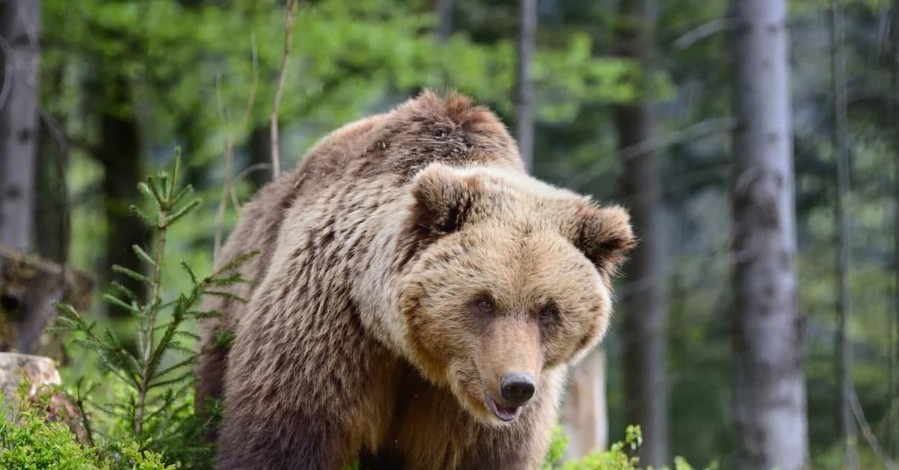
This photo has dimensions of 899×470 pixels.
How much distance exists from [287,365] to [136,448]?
0.78m

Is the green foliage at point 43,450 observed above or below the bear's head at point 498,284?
below

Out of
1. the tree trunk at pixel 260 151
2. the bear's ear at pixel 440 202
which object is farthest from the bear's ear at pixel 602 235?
the tree trunk at pixel 260 151

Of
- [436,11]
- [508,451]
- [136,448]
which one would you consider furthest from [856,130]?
[136,448]

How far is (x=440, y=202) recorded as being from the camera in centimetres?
530

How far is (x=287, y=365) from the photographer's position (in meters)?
5.62

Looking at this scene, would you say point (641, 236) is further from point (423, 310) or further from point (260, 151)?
point (423, 310)

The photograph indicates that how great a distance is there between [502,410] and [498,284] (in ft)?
1.79

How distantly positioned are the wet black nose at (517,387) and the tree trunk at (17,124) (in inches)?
280

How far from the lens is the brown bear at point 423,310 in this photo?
204 inches

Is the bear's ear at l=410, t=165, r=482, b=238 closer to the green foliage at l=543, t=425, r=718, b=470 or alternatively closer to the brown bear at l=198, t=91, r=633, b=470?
the brown bear at l=198, t=91, r=633, b=470

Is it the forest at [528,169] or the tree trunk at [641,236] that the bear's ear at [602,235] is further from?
the tree trunk at [641,236]

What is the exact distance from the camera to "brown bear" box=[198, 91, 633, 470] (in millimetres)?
5172

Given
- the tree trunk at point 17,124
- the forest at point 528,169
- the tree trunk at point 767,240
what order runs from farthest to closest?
the tree trunk at point 767,240
the tree trunk at point 17,124
the forest at point 528,169

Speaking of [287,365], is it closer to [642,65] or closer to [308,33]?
[308,33]
